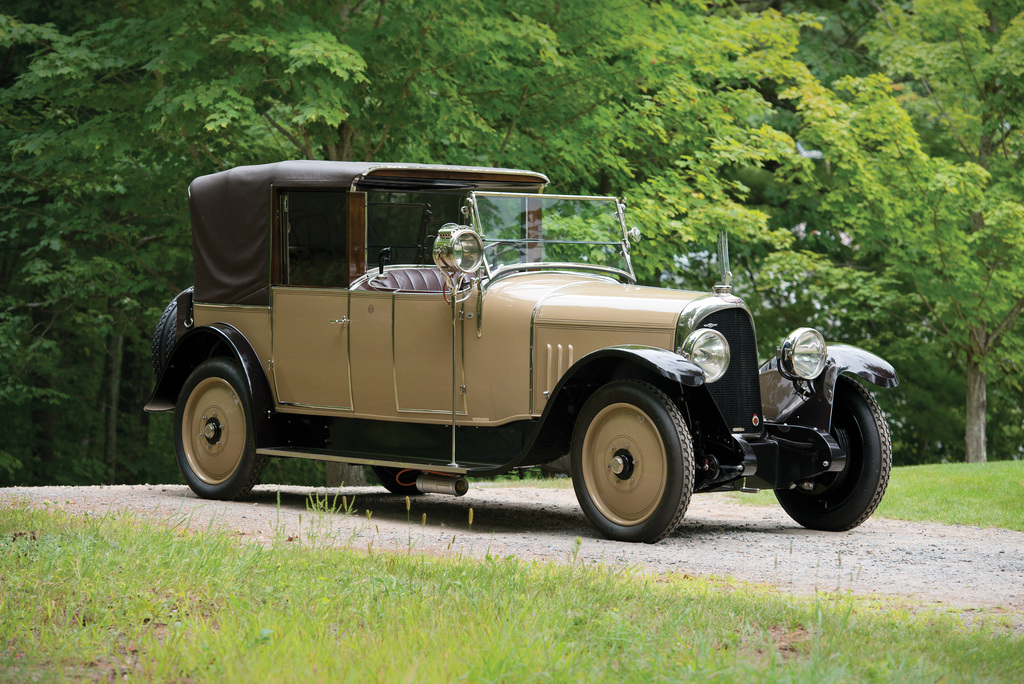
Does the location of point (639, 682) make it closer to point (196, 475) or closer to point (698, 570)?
point (698, 570)

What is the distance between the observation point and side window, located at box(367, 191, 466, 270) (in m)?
8.22

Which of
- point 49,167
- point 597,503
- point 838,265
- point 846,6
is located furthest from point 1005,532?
point 846,6

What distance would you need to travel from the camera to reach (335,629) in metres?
3.93

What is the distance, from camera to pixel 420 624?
3.91 m

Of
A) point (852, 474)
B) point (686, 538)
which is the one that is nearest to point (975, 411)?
point (852, 474)

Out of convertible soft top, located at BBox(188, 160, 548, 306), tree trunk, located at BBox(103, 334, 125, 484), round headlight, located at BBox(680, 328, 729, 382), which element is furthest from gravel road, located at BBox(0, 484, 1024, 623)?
tree trunk, located at BBox(103, 334, 125, 484)

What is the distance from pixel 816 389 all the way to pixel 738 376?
2.52 ft

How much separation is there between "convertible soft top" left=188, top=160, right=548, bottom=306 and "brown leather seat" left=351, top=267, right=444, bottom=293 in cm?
64

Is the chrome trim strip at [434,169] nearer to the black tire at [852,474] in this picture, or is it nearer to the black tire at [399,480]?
the black tire at [399,480]

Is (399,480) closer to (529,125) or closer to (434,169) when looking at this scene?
(434,169)

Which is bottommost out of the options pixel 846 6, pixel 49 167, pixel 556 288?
pixel 556 288

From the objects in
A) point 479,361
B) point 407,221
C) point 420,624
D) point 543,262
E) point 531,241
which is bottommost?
point 420,624

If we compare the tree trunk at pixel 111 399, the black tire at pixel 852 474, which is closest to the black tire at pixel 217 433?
the black tire at pixel 852 474

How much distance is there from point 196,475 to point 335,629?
506 centimetres
